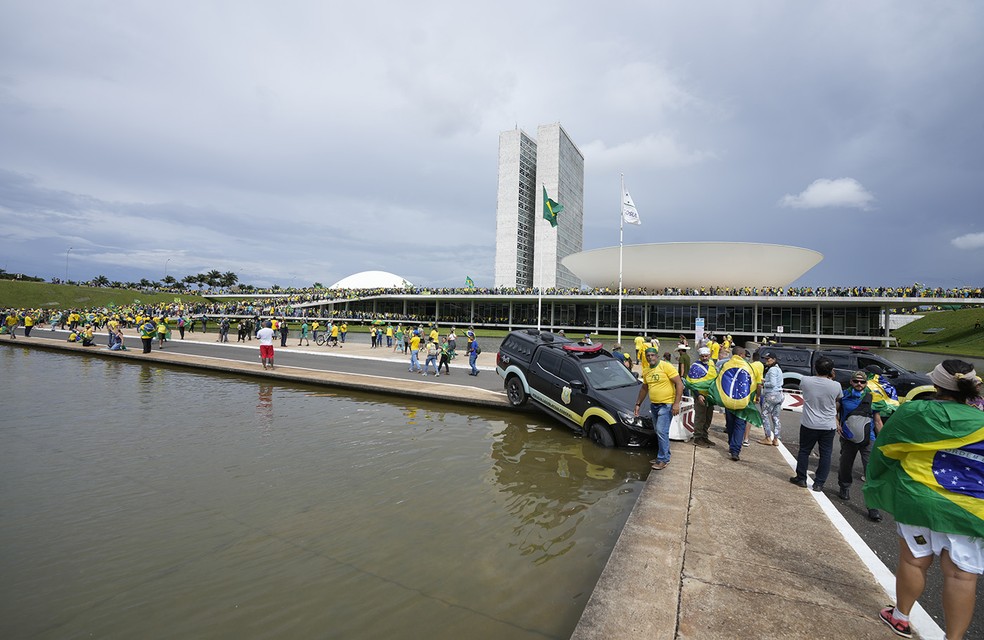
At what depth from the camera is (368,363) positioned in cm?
1964

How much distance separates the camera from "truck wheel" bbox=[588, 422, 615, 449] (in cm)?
808

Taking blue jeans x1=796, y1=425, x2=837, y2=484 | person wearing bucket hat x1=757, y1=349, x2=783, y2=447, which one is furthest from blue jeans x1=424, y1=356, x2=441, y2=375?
blue jeans x1=796, y1=425, x2=837, y2=484

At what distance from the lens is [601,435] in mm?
8203

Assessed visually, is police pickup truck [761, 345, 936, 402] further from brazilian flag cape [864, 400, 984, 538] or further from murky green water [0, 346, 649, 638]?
brazilian flag cape [864, 400, 984, 538]

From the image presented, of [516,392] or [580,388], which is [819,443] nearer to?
[580,388]

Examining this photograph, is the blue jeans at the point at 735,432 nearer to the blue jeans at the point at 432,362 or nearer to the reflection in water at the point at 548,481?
the reflection in water at the point at 548,481

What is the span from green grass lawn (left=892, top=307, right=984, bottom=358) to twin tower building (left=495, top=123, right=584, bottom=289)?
60358 mm

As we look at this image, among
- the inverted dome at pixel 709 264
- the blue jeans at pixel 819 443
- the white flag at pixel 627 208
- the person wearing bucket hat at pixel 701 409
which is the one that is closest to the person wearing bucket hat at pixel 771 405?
the person wearing bucket hat at pixel 701 409

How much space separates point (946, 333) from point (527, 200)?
7728cm

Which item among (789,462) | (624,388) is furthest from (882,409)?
(624,388)

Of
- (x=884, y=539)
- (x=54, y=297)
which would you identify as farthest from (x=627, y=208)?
(x=54, y=297)

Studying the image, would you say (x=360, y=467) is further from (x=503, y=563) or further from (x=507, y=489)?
(x=503, y=563)

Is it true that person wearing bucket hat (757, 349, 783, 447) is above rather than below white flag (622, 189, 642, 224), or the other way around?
below

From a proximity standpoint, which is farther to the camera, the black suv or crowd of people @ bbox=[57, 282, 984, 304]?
crowd of people @ bbox=[57, 282, 984, 304]
